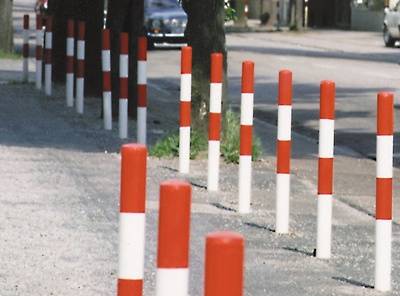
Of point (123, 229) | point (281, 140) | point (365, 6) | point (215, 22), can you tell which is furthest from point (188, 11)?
point (365, 6)

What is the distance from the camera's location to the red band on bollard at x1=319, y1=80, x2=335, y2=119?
916 centimetres

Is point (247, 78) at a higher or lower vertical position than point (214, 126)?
higher

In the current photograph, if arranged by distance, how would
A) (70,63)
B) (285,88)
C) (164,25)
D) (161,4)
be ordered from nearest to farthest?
(285,88) → (70,63) → (164,25) → (161,4)

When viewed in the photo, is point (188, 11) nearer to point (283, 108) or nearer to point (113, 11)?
point (113, 11)

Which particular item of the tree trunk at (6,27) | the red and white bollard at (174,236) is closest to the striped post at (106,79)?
the red and white bollard at (174,236)

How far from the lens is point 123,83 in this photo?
16.2 meters

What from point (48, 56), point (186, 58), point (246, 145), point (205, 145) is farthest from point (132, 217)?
point (48, 56)

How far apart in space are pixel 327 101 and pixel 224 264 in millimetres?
5424

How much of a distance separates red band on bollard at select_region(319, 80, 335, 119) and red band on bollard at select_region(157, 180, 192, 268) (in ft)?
16.1

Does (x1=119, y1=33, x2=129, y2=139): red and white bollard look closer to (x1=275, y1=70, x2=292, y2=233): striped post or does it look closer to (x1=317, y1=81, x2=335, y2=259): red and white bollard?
(x1=275, y1=70, x2=292, y2=233): striped post

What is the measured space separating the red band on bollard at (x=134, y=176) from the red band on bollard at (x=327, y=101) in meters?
4.20

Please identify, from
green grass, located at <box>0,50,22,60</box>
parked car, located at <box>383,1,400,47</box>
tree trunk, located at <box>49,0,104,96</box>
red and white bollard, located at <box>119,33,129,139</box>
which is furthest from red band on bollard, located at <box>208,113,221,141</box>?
parked car, located at <box>383,1,400,47</box>

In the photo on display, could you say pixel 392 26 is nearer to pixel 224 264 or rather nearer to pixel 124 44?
pixel 124 44

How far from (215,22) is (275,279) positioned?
24.5 ft
